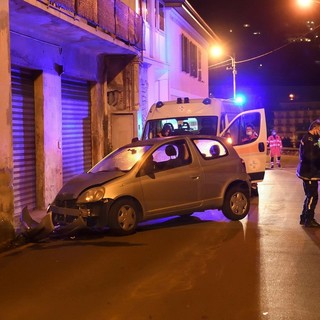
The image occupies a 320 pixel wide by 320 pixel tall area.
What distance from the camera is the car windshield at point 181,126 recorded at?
12562 millimetres

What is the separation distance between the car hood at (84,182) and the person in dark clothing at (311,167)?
3.17 m

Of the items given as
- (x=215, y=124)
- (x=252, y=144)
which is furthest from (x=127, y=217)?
(x=252, y=144)

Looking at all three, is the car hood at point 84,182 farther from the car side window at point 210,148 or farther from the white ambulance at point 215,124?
the white ambulance at point 215,124

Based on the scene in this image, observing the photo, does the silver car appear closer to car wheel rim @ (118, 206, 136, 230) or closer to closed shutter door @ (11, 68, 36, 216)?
car wheel rim @ (118, 206, 136, 230)

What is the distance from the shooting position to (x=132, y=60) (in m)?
16.0

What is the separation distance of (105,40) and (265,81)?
162ft

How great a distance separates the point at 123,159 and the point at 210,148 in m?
1.77

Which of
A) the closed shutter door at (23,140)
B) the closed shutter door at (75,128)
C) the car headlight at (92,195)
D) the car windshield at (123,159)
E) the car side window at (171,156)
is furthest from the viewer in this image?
the closed shutter door at (75,128)

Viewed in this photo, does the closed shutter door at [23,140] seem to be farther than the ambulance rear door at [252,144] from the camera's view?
No

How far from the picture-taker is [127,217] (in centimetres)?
882

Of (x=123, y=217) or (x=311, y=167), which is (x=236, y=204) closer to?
(x=311, y=167)

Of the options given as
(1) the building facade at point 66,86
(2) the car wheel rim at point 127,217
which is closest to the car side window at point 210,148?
(2) the car wheel rim at point 127,217

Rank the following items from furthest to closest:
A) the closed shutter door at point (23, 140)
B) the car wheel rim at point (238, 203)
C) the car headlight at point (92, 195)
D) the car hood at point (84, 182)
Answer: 1. the closed shutter door at point (23, 140)
2. the car wheel rim at point (238, 203)
3. the car hood at point (84, 182)
4. the car headlight at point (92, 195)

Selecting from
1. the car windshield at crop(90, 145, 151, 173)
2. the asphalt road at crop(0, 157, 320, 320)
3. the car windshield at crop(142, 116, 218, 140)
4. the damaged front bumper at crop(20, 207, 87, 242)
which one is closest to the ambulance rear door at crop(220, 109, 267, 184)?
the car windshield at crop(142, 116, 218, 140)
